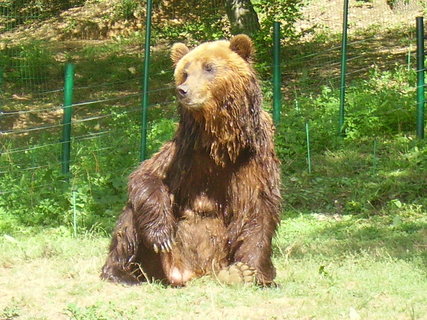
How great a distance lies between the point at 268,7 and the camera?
17.6m

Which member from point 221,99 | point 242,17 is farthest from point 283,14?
point 221,99

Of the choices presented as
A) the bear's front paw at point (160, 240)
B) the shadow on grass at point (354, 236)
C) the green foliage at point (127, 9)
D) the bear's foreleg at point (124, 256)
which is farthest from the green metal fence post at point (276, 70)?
the green foliage at point (127, 9)

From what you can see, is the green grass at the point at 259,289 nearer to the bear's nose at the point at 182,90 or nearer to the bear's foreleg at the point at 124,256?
the bear's foreleg at the point at 124,256

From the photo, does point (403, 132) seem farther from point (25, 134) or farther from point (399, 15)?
point (399, 15)

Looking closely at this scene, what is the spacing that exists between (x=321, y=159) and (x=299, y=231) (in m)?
3.08

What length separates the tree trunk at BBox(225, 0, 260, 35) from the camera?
16.5m

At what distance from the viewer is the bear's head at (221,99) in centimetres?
Result: 624

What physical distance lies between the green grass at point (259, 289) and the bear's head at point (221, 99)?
1.11 metres

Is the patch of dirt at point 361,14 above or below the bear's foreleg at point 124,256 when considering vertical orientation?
above

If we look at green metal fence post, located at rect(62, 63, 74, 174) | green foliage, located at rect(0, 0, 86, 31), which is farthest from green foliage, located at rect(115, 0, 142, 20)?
green metal fence post, located at rect(62, 63, 74, 174)

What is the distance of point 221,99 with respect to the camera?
20.6 feet

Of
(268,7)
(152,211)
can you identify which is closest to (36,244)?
(152,211)

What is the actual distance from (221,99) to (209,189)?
0.77 m

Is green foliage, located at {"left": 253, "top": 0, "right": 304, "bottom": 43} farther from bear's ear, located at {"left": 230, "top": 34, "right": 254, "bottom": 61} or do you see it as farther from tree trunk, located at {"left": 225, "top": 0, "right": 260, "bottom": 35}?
bear's ear, located at {"left": 230, "top": 34, "right": 254, "bottom": 61}
